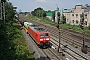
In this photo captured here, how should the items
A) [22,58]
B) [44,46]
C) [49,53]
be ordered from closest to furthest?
[22,58]
[49,53]
[44,46]

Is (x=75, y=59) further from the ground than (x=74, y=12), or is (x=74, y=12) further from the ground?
(x=74, y=12)

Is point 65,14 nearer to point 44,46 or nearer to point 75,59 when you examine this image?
point 44,46

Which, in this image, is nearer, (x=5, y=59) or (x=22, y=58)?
(x=5, y=59)

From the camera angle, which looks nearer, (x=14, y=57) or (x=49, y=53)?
(x=14, y=57)

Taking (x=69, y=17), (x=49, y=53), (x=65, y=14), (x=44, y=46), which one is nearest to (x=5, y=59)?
(x=49, y=53)

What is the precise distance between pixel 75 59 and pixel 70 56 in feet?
4.46

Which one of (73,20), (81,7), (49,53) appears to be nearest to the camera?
(49,53)

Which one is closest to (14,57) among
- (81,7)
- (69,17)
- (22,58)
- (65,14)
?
(22,58)

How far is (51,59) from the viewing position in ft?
62.6

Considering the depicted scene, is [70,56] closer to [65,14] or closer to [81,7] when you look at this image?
[81,7]

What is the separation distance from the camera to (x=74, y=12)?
2442 inches

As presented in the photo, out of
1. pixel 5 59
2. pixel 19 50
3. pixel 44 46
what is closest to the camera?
pixel 5 59

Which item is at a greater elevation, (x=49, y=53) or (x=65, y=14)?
(x=65, y=14)

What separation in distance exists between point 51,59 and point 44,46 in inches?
206
